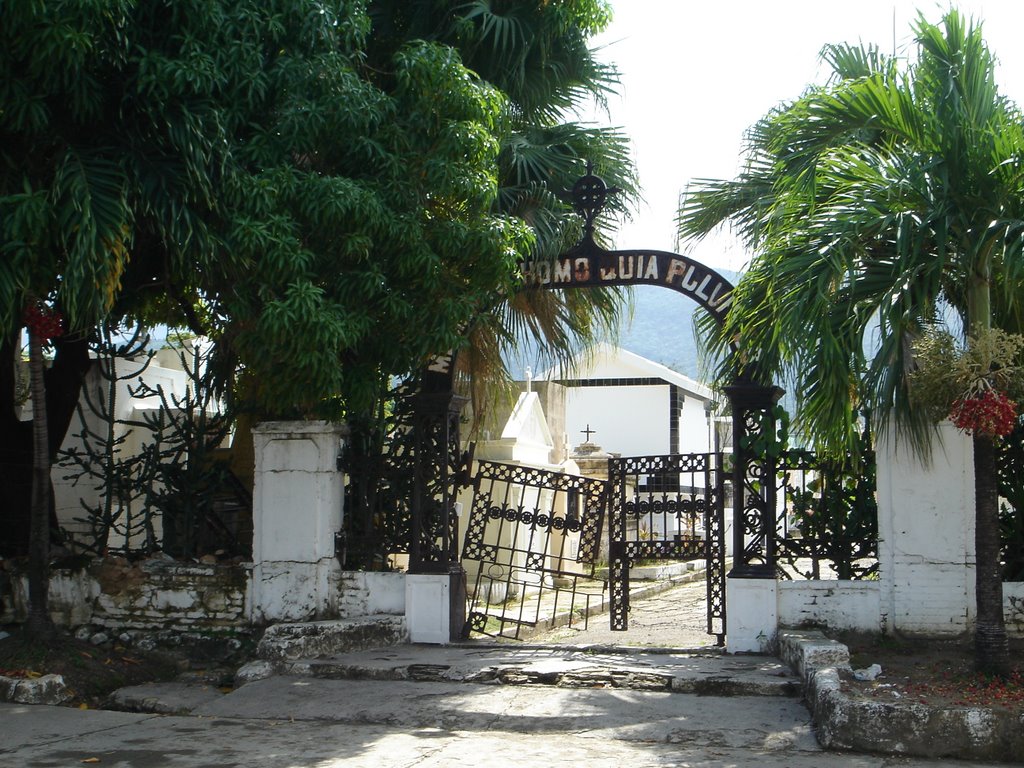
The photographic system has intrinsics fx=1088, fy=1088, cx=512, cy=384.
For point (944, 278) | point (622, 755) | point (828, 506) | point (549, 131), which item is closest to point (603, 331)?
point (549, 131)

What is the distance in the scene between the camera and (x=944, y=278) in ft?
26.3

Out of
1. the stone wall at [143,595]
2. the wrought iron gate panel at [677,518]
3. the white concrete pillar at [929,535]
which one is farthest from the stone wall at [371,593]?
the white concrete pillar at [929,535]

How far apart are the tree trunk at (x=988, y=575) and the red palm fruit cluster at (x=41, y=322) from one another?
22.7 ft

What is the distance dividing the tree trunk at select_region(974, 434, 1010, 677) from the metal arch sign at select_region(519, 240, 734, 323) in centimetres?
278

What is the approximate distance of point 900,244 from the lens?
6973 mm

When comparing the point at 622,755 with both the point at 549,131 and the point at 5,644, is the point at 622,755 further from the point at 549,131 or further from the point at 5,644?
the point at 549,131

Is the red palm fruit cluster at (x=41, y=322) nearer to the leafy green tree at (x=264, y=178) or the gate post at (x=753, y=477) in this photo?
the leafy green tree at (x=264, y=178)

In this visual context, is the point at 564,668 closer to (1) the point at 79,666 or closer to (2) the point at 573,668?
A: (2) the point at 573,668

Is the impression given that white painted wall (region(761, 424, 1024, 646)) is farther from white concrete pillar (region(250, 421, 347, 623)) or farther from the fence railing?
white concrete pillar (region(250, 421, 347, 623))

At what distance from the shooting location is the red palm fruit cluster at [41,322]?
8523 millimetres

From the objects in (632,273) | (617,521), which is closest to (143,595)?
(617,521)

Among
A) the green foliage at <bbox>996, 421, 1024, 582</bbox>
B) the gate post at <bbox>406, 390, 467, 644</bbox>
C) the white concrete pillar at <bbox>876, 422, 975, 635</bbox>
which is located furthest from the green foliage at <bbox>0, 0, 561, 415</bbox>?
the green foliage at <bbox>996, 421, 1024, 582</bbox>

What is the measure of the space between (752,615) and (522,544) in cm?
771

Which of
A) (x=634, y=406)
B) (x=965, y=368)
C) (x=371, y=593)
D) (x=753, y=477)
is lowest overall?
(x=371, y=593)
